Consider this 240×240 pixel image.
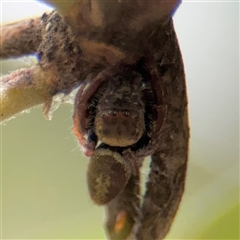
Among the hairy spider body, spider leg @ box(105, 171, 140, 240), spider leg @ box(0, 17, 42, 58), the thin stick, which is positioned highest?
spider leg @ box(0, 17, 42, 58)

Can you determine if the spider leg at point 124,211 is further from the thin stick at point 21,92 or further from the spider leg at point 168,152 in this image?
the thin stick at point 21,92

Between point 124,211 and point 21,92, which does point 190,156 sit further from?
point 21,92

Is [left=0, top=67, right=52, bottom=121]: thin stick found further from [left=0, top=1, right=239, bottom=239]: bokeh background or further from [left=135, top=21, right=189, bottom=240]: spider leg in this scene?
[left=0, top=1, right=239, bottom=239]: bokeh background

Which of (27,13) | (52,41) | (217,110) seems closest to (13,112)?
(52,41)

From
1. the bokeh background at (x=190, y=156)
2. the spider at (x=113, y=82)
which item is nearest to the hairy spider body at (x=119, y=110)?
the spider at (x=113, y=82)

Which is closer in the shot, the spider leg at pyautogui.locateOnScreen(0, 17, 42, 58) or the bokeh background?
the spider leg at pyautogui.locateOnScreen(0, 17, 42, 58)

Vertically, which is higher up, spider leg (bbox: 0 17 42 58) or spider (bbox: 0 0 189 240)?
spider leg (bbox: 0 17 42 58)

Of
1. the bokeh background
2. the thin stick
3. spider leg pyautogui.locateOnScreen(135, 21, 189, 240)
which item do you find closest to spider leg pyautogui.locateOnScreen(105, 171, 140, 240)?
spider leg pyautogui.locateOnScreen(135, 21, 189, 240)

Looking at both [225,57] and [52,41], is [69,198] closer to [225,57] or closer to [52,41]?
[225,57]
